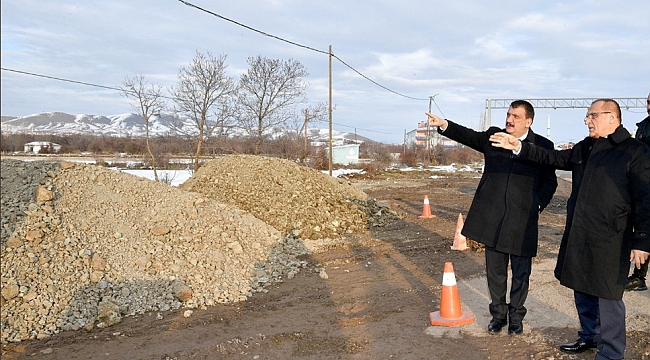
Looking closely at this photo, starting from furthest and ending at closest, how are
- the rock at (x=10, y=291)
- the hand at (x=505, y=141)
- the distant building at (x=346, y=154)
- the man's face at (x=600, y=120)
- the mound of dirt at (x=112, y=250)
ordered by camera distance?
the distant building at (x=346, y=154)
the mound of dirt at (x=112, y=250)
the rock at (x=10, y=291)
the hand at (x=505, y=141)
the man's face at (x=600, y=120)

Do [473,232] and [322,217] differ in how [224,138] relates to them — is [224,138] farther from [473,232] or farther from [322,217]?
[473,232]

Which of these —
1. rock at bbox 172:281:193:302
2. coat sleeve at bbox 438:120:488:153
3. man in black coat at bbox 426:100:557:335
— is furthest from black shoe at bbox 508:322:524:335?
rock at bbox 172:281:193:302

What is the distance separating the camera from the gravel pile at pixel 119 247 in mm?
5215

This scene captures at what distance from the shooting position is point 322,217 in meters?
Result: 10.4

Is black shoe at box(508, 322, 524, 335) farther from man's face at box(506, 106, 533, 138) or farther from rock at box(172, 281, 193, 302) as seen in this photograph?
rock at box(172, 281, 193, 302)

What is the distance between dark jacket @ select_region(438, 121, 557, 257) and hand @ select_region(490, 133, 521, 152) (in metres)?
0.32

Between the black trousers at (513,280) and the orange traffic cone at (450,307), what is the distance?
390mm

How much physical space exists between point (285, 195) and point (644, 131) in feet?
22.6

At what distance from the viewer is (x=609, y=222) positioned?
3.41 meters

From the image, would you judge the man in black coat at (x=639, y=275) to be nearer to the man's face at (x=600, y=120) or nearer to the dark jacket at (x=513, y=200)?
the dark jacket at (x=513, y=200)

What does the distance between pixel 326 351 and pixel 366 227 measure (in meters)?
6.62

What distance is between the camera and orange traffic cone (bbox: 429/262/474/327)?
4.66 m

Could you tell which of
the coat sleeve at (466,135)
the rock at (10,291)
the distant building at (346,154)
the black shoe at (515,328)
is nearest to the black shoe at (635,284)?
the black shoe at (515,328)

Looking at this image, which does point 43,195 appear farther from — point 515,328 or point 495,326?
point 515,328
